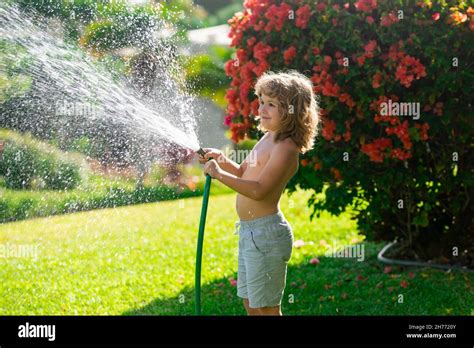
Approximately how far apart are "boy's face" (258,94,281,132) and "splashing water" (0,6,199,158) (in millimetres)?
419

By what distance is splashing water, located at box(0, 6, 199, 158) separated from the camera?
15.2 ft

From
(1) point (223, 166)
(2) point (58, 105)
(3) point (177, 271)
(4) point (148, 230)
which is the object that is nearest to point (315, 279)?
(3) point (177, 271)

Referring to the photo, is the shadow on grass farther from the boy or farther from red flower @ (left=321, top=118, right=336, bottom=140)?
the boy

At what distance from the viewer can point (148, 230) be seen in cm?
796

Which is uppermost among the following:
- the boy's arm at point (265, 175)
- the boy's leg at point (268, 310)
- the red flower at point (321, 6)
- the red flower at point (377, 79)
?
the red flower at point (321, 6)

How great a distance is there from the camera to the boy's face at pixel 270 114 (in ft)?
12.2

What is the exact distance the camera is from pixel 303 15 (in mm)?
5281

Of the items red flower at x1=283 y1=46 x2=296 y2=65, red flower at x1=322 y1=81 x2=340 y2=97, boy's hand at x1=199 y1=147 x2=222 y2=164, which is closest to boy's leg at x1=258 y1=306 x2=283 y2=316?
boy's hand at x1=199 y1=147 x2=222 y2=164

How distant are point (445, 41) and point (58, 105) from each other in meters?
4.52

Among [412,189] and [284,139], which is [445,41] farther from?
[284,139]

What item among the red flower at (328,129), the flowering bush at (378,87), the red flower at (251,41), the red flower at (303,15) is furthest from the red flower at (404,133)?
the red flower at (251,41)

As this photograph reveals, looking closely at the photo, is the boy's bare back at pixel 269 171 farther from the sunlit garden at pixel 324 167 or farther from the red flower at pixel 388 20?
the red flower at pixel 388 20

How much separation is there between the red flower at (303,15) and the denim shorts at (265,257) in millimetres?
2054

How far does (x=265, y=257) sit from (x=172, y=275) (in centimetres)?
260
